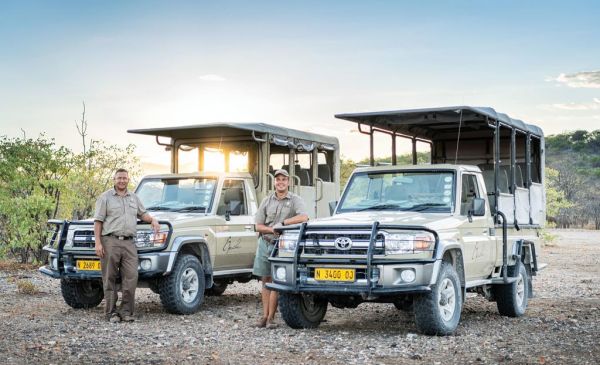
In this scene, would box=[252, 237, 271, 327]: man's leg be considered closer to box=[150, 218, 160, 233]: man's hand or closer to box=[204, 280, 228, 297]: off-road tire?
box=[150, 218, 160, 233]: man's hand

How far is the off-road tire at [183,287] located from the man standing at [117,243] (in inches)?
19.4

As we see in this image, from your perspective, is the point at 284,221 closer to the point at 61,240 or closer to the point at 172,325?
the point at 172,325

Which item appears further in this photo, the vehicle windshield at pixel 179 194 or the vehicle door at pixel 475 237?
the vehicle windshield at pixel 179 194

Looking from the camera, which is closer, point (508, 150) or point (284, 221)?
point (284, 221)

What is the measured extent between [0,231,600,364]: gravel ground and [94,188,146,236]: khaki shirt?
47.1 inches

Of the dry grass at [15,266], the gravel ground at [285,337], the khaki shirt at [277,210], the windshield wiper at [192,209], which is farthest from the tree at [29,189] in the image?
the khaki shirt at [277,210]

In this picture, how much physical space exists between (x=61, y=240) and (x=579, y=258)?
18398 millimetres

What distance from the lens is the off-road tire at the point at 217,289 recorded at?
1340 centimetres

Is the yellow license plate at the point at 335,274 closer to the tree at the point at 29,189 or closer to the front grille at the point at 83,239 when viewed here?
the front grille at the point at 83,239

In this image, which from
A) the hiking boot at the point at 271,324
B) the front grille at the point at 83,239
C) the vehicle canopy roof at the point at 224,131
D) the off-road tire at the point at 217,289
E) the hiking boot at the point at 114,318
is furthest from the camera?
the off-road tire at the point at 217,289

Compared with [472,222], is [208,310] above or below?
below

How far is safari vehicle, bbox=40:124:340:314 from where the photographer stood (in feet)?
36.5

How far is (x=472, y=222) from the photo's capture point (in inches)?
400

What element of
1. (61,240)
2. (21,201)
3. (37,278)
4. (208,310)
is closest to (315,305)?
(208,310)
